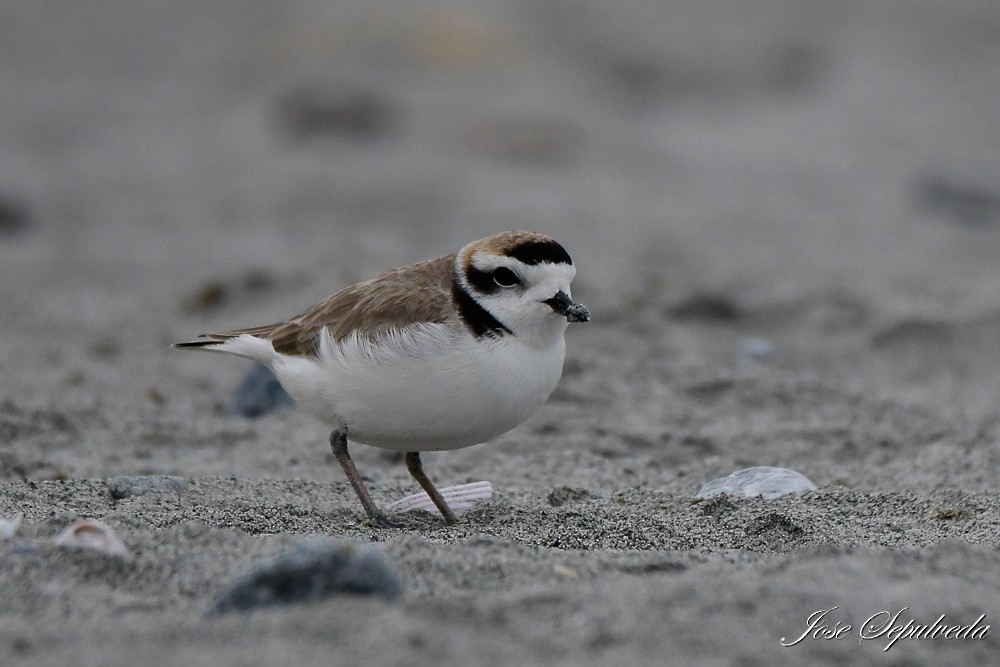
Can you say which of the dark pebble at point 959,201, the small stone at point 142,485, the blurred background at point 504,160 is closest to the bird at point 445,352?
the small stone at point 142,485

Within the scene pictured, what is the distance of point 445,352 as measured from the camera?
470cm

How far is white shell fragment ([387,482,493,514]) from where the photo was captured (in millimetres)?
5309

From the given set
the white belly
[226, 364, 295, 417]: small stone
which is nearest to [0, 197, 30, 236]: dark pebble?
[226, 364, 295, 417]: small stone

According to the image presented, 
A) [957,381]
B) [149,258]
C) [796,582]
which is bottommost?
[149,258]

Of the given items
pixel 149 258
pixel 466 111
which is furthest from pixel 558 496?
pixel 466 111

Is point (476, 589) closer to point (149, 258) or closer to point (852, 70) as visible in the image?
point (149, 258)

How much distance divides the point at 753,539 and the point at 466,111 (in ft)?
33.5

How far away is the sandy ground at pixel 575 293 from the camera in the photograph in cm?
347

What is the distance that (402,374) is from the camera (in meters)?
4.73

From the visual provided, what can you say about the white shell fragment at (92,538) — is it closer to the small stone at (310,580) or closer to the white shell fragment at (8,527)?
the white shell fragment at (8,527)

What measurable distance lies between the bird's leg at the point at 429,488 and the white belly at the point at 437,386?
0.94ft

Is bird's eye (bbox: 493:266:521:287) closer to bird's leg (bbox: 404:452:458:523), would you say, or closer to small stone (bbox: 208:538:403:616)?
bird's leg (bbox: 404:452:458:523)
